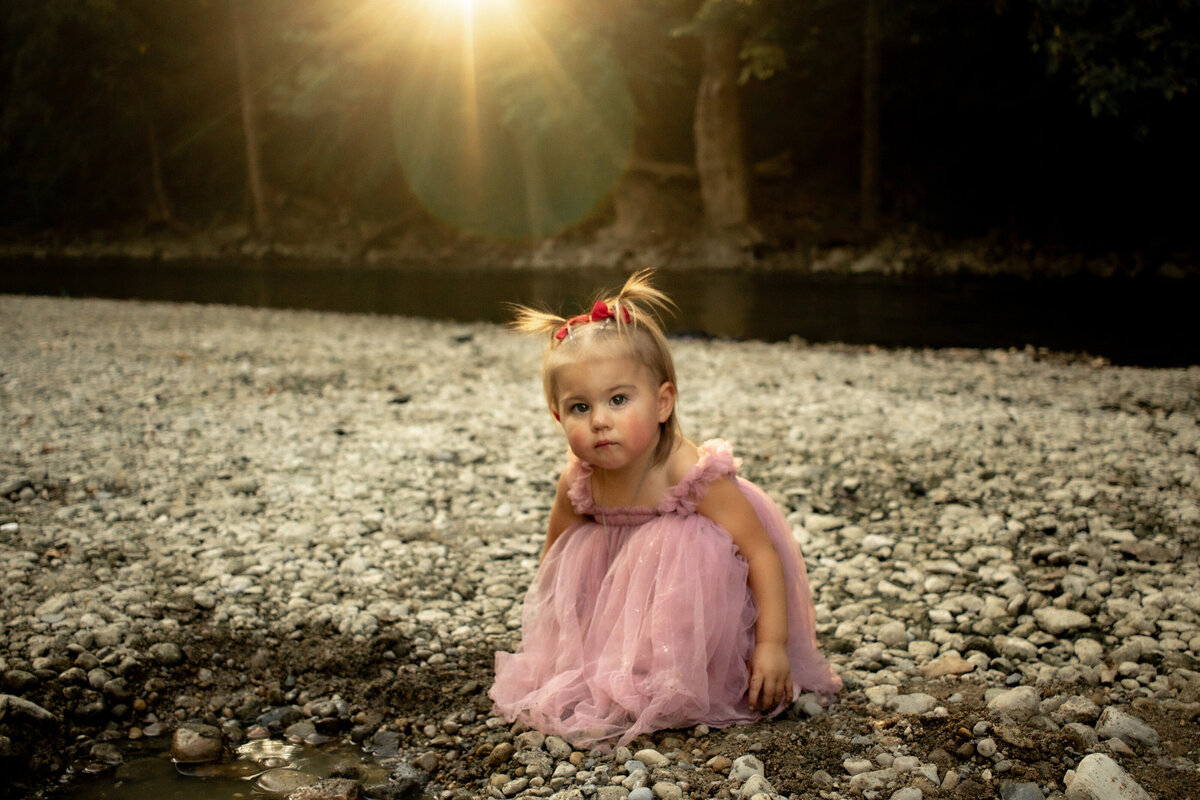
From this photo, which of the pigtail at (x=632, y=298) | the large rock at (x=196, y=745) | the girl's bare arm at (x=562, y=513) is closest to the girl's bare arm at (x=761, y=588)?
the girl's bare arm at (x=562, y=513)

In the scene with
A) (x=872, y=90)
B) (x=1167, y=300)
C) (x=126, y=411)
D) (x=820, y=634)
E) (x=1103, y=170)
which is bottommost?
(x=820, y=634)

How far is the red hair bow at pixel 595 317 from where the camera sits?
288cm

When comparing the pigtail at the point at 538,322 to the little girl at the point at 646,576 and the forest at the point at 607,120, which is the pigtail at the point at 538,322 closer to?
the little girl at the point at 646,576

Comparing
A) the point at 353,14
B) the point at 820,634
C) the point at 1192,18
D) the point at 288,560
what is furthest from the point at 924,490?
the point at 353,14

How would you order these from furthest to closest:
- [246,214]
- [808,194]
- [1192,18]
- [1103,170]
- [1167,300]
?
[246,214] → [808,194] → [1103,170] → [1167,300] → [1192,18]

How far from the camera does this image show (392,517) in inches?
198

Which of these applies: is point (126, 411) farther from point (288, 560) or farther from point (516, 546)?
point (516, 546)

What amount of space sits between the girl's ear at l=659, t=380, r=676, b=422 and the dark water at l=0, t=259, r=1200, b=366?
7.69 meters

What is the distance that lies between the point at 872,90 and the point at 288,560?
19551 mm

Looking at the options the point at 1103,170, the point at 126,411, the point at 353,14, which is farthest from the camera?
the point at 353,14

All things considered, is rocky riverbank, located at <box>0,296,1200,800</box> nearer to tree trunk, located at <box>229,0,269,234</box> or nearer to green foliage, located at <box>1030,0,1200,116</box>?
green foliage, located at <box>1030,0,1200,116</box>

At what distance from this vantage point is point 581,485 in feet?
Answer: 10.5

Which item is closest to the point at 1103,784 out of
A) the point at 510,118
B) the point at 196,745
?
the point at 196,745

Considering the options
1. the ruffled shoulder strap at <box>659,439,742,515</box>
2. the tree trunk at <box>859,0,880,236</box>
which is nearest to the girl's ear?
the ruffled shoulder strap at <box>659,439,742,515</box>
